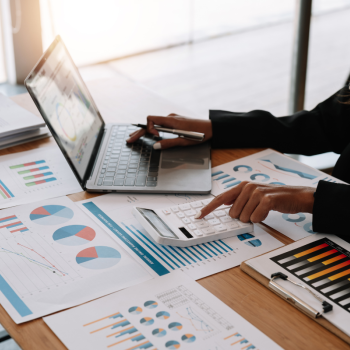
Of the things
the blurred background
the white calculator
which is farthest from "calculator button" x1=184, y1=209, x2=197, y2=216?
the blurred background

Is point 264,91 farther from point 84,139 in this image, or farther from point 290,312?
point 290,312

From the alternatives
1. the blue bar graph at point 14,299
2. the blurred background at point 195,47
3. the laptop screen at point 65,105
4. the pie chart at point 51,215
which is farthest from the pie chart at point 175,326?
the blurred background at point 195,47

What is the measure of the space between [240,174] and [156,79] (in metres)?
2.84

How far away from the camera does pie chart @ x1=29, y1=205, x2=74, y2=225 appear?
0.95m

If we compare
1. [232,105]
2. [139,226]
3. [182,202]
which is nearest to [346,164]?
[182,202]

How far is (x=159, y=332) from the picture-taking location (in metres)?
0.69

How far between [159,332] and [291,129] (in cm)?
78

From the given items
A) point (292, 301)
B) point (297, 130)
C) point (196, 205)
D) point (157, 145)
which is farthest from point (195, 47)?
point (292, 301)

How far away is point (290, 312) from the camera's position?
0.74 m

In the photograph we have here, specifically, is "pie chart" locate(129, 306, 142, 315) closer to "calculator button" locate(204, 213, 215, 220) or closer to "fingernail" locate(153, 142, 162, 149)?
"calculator button" locate(204, 213, 215, 220)

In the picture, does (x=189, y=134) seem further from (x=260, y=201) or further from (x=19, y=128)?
(x=19, y=128)

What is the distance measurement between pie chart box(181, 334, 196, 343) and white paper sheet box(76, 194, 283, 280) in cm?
13

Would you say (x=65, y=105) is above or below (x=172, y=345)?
above

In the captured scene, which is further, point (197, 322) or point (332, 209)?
point (332, 209)
